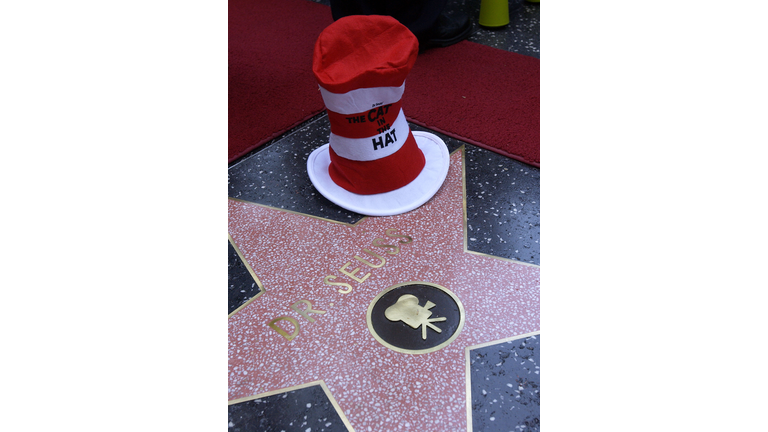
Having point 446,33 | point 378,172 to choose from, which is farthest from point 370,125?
point 446,33

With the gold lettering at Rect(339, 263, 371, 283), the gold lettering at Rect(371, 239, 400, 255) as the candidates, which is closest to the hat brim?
the gold lettering at Rect(371, 239, 400, 255)

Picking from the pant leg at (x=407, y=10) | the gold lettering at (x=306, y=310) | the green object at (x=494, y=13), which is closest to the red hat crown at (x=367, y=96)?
the gold lettering at (x=306, y=310)

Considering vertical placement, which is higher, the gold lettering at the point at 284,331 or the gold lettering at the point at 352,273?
the gold lettering at the point at 352,273

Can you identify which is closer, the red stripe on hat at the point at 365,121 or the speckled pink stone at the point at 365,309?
the speckled pink stone at the point at 365,309

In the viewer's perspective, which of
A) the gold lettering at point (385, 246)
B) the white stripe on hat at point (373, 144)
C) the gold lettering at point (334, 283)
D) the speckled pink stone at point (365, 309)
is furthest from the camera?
the white stripe on hat at point (373, 144)

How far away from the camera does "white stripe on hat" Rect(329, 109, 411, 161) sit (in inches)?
65.8

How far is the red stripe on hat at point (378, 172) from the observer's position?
172 cm

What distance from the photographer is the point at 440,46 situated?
277cm

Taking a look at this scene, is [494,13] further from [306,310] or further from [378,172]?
[306,310]

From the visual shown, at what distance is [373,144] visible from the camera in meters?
1.67

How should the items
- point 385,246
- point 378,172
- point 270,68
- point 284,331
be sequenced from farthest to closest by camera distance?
point 270,68
point 378,172
point 385,246
point 284,331

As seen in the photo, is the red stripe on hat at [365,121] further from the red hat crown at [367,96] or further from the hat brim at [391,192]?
the hat brim at [391,192]

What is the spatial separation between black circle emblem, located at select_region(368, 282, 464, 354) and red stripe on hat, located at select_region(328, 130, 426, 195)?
1.41 feet

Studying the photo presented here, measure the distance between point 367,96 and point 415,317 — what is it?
2.25 feet
